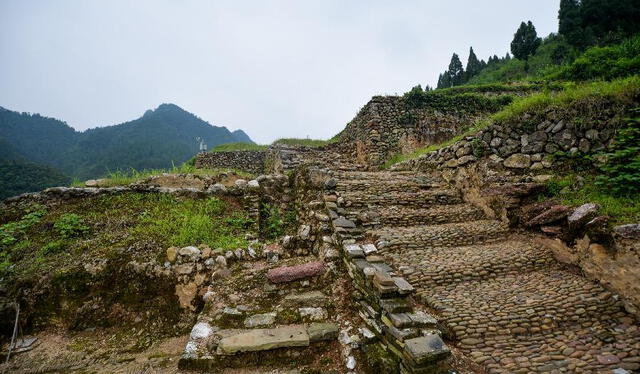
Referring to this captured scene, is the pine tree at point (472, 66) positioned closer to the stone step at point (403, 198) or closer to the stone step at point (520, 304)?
the stone step at point (403, 198)

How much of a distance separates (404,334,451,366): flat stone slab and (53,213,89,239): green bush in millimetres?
6447

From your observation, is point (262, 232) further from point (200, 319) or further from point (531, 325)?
point (531, 325)

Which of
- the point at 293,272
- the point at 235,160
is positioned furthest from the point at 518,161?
the point at 235,160

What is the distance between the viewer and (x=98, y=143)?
4706 cm

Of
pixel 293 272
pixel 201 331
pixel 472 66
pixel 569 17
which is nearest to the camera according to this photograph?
pixel 201 331

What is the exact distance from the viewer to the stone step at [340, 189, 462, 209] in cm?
630

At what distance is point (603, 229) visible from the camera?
155 inches

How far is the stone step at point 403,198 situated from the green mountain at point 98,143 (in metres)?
36.0

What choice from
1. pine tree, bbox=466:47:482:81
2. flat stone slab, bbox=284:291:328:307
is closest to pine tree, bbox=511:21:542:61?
pine tree, bbox=466:47:482:81

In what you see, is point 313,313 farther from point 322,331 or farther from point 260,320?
point 260,320

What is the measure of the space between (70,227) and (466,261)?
7.65 meters

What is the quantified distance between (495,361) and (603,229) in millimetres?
2695

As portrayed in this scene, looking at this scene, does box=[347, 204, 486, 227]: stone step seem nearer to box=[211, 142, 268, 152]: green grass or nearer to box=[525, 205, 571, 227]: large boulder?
box=[525, 205, 571, 227]: large boulder

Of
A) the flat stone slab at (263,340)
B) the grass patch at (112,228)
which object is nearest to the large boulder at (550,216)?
the flat stone slab at (263,340)
